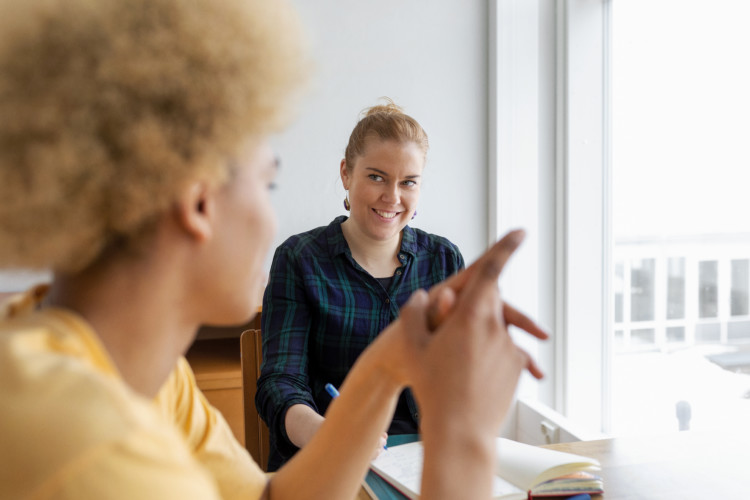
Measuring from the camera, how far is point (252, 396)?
1.61 meters

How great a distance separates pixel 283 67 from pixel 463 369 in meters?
0.31

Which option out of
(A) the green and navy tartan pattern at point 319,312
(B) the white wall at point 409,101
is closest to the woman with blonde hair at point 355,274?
(A) the green and navy tartan pattern at point 319,312

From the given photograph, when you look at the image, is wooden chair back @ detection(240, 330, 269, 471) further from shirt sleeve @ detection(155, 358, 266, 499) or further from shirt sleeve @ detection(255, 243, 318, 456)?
shirt sleeve @ detection(155, 358, 266, 499)

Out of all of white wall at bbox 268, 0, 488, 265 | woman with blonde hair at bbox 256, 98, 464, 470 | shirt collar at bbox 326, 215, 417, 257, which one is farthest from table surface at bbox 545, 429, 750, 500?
white wall at bbox 268, 0, 488, 265

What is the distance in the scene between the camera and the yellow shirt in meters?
0.41

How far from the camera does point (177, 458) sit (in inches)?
18.3

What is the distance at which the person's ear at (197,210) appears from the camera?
529 mm

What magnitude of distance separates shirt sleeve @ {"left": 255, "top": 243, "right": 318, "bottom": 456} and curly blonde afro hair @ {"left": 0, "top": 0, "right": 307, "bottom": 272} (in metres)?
0.89

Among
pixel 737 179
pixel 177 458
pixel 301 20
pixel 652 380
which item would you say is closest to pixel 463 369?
pixel 177 458

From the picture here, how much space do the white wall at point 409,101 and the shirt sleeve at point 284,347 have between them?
0.75m

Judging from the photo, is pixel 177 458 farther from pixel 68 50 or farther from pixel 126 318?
pixel 68 50

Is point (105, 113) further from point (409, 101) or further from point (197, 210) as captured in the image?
point (409, 101)

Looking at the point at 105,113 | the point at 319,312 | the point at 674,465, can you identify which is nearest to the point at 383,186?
the point at 319,312

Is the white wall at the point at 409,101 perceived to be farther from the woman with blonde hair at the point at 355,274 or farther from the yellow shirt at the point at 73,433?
the yellow shirt at the point at 73,433
